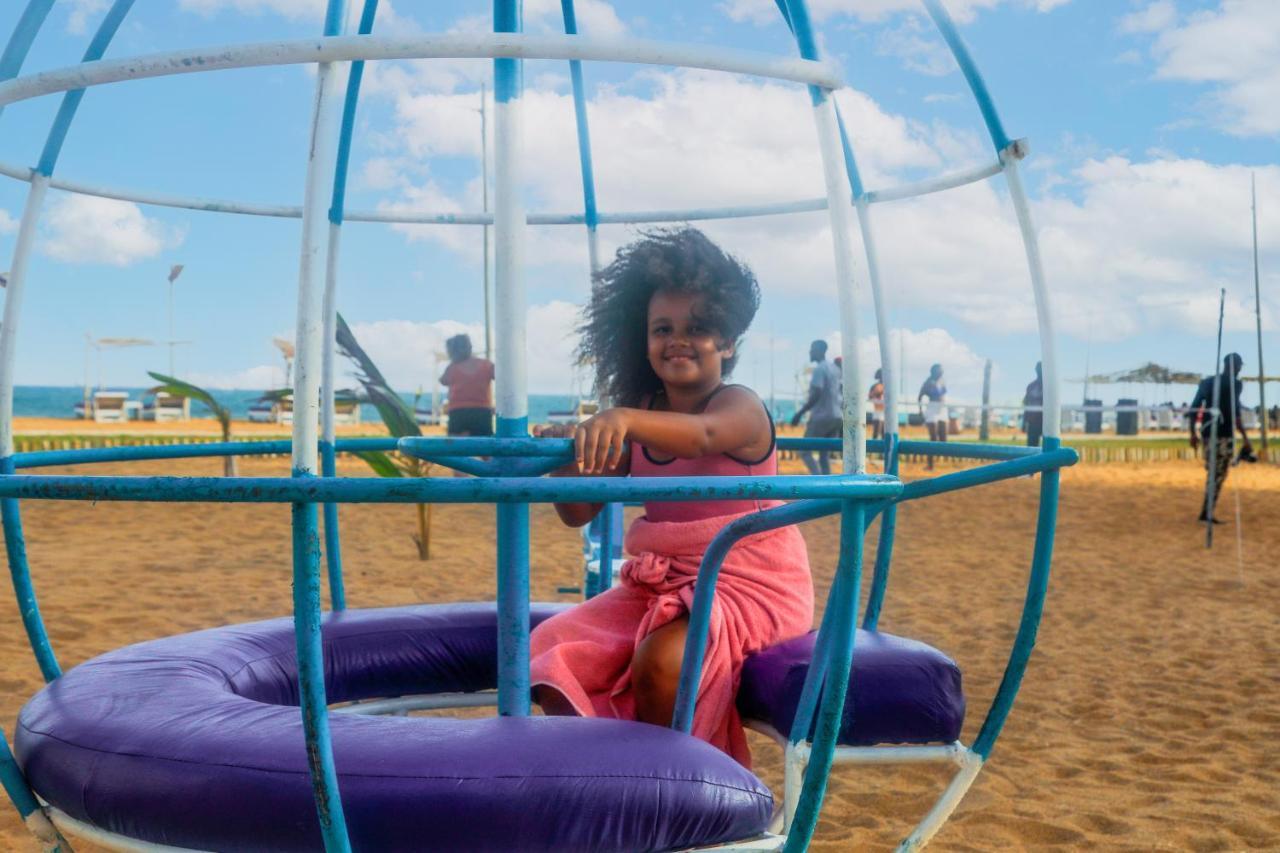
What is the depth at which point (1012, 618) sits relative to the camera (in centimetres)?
616

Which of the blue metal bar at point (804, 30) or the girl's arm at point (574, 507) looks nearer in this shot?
the blue metal bar at point (804, 30)

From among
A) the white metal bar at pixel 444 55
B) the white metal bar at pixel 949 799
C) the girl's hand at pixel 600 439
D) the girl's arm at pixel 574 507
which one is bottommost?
the white metal bar at pixel 949 799

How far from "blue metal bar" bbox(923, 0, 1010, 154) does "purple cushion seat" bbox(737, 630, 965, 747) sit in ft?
2.94

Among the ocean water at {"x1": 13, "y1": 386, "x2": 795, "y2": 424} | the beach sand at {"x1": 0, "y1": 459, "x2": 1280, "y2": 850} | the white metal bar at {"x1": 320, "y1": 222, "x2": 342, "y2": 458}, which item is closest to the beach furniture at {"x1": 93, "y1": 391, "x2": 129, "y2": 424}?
the ocean water at {"x1": 13, "y1": 386, "x2": 795, "y2": 424}

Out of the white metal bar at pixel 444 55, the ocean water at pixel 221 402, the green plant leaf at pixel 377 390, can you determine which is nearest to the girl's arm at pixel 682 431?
the white metal bar at pixel 444 55

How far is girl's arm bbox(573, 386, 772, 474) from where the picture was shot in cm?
145

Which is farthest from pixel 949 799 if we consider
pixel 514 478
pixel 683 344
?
pixel 514 478

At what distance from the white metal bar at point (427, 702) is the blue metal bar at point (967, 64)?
1.43 m

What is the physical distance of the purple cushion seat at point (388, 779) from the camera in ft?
4.31

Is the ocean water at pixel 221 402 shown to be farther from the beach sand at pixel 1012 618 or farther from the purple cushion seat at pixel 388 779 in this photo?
the purple cushion seat at pixel 388 779

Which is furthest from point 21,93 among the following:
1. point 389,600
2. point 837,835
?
point 389,600

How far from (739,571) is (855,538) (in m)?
0.81

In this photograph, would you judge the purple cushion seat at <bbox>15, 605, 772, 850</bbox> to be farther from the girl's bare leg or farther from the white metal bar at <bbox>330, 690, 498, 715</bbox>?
the white metal bar at <bbox>330, 690, 498, 715</bbox>

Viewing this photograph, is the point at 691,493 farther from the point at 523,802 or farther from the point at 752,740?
the point at 752,740
